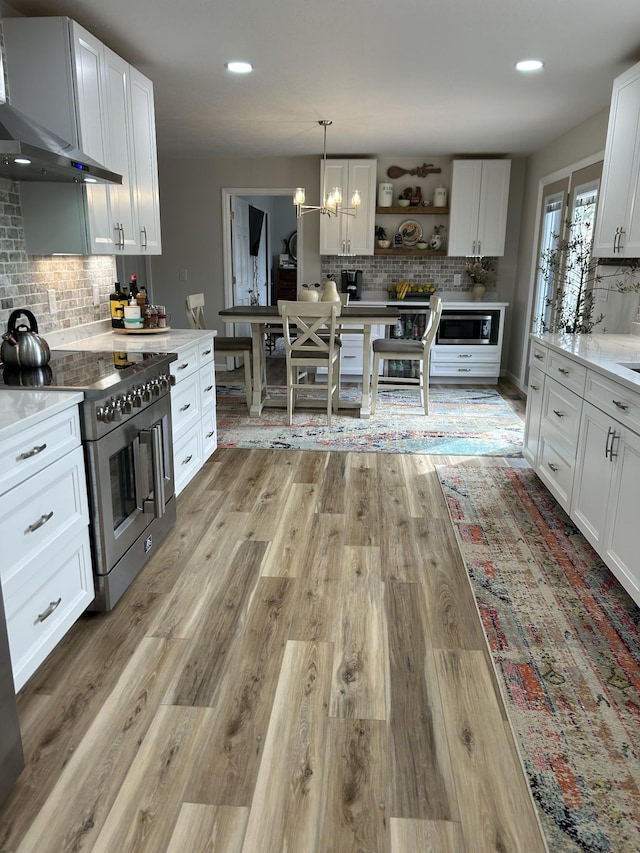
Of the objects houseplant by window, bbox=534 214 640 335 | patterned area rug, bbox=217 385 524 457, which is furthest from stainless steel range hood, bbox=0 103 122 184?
houseplant by window, bbox=534 214 640 335

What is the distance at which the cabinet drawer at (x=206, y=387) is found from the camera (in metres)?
3.80

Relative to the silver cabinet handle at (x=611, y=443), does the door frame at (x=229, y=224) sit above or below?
above

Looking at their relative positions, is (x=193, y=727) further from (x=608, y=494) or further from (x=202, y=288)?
(x=202, y=288)

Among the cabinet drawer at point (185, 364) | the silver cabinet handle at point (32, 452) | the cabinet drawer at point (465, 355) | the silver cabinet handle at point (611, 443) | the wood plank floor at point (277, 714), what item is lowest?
the wood plank floor at point (277, 714)

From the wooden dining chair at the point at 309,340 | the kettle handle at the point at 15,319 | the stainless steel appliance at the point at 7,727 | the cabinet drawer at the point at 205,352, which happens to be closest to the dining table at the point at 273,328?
the wooden dining chair at the point at 309,340

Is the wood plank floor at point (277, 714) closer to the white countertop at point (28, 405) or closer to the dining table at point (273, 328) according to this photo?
the white countertop at point (28, 405)

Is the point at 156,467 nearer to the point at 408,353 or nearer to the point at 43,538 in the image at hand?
the point at 43,538

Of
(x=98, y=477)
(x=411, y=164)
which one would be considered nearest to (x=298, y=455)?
(x=98, y=477)

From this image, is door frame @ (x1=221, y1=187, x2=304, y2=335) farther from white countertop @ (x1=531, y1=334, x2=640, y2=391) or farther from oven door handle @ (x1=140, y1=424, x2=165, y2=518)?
oven door handle @ (x1=140, y1=424, x2=165, y2=518)

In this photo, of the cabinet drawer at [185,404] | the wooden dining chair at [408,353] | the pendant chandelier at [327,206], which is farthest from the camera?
the pendant chandelier at [327,206]

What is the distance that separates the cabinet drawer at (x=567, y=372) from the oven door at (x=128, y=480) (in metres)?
2.01

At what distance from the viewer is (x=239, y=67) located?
3.67m

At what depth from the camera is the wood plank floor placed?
1.49 metres

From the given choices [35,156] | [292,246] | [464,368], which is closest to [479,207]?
[464,368]
